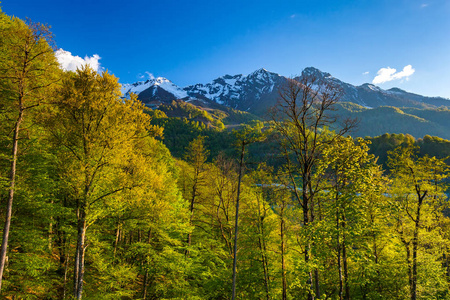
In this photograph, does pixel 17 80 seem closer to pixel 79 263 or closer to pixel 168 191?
pixel 79 263

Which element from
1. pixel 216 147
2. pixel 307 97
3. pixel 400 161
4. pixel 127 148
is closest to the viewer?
pixel 307 97

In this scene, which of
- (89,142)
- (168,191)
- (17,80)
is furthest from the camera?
(168,191)

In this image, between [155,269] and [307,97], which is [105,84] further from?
[155,269]

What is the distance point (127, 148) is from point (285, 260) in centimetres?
1363

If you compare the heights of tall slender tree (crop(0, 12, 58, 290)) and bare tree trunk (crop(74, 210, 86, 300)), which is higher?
tall slender tree (crop(0, 12, 58, 290))

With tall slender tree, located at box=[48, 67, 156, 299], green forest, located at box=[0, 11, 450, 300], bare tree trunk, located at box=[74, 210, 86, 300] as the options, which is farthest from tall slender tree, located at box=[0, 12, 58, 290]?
bare tree trunk, located at box=[74, 210, 86, 300]

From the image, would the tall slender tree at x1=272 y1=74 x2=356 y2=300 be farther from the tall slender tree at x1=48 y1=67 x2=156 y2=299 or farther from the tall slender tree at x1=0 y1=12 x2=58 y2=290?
the tall slender tree at x1=0 y1=12 x2=58 y2=290

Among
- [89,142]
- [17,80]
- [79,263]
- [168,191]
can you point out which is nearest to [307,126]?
[89,142]

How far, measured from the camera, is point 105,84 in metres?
11.7

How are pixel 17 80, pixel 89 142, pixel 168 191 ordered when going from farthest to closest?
pixel 168 191 → pixel 89 142 → pixel 17 80

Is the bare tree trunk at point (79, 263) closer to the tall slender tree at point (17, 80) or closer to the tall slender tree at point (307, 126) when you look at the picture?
the tall slender tree at point (17, 80)

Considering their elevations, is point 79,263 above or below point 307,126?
below

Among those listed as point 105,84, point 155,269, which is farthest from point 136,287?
point 105,84

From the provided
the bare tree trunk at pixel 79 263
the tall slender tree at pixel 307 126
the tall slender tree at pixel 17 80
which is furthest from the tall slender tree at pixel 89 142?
the tall slender tree at pixel 307 126
